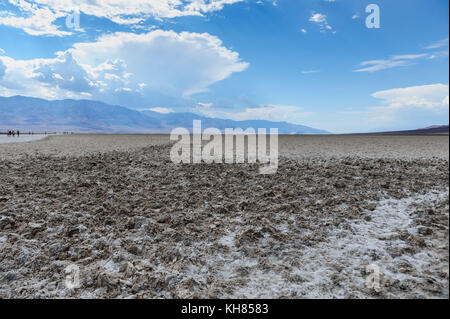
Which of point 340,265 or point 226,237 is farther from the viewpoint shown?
point 226,237

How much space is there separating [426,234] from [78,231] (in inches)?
293

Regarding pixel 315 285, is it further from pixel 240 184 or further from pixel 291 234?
pixel 240 184

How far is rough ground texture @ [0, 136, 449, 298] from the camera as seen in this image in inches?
173

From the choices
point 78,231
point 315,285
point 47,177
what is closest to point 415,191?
point 315,285

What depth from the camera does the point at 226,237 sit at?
631cm

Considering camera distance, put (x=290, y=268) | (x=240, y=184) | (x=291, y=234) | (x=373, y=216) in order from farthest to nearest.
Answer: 1. (x=240, y=184)
2. (x=373, y=216)
3. (x=291, y=234)
4. (x=290, y=268)

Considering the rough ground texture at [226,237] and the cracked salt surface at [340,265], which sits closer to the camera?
the cracked salt surface at [340,265]

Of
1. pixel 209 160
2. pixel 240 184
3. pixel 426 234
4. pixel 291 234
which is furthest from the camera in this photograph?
pixel 209 160

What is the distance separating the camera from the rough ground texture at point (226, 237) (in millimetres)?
4402

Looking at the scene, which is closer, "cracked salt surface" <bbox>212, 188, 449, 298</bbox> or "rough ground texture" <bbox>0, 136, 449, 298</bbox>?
"cracked salt surface" <bbox>212, 188, 449, 298</bbox>

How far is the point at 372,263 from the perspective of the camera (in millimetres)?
4941

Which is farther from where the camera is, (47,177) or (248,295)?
(47,177)
